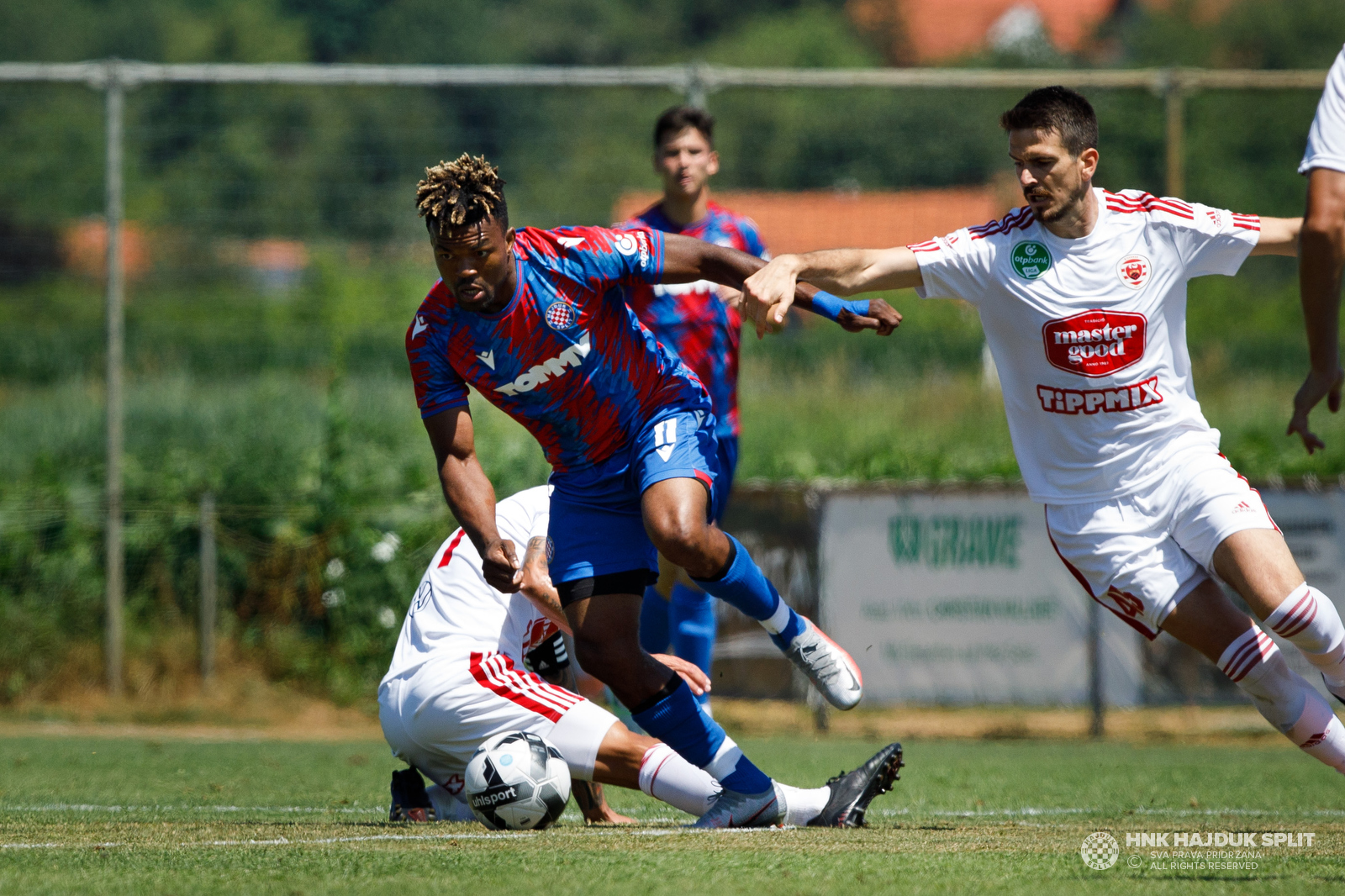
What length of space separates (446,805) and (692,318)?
103 inches

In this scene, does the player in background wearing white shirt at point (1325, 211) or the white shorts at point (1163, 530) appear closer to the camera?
the player in background wearing white shirt at point (1325, 211)

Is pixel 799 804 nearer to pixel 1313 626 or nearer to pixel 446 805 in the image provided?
pixel 446 805

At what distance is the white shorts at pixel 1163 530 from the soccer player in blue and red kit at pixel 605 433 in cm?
98

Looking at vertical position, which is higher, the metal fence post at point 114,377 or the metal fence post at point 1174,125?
the metal fence post at point 1174,125

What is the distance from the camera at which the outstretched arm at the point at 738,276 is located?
4812 mm

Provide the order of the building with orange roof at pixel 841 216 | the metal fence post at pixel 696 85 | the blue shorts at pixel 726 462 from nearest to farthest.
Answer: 1. the blue shorts at pixel 726 462
2. the metal fence post at pixel 696 85
3. the building with orange roof at pixel 841 216

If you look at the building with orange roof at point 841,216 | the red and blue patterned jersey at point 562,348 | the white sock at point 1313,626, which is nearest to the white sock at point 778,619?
the red and blue patterned jersey at point 562,348

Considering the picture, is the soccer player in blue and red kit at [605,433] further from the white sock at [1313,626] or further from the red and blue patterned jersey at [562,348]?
the white sock at [1313,626]

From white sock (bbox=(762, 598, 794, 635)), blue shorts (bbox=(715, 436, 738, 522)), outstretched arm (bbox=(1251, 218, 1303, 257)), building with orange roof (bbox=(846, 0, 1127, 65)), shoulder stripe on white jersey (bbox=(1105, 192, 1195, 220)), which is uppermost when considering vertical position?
building with orange roof (bbox=(846, 0, 1127, 65))

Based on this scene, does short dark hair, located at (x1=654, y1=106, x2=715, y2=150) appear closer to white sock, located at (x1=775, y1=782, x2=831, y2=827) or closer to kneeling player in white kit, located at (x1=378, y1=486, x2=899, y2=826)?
kneeling player in white kit, located at (x1=378, y1=486, x2=899, y2=826)

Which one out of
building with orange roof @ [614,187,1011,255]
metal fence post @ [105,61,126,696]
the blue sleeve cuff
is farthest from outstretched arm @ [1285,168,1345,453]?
metal fence post @ [105,61,126,696]

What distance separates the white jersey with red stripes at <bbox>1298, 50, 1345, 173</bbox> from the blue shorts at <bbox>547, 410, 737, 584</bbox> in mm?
2193

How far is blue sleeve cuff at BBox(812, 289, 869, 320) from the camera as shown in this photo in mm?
4805

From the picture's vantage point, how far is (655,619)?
6.98 metres
